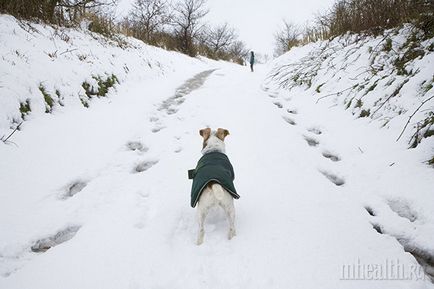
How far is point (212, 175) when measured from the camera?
246 centimetres

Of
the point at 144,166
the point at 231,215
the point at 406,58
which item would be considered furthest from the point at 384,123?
the point at 144,166

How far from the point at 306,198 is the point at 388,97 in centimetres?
265

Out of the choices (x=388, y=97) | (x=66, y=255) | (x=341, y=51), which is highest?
(x=341, y=51)

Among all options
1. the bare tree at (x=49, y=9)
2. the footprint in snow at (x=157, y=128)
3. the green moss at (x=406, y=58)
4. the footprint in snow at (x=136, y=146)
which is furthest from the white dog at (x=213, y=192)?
the bare tree at (x=49, y=9)

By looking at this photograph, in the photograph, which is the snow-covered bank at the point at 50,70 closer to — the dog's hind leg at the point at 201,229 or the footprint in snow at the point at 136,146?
the footprint in snow at the point at 136,146

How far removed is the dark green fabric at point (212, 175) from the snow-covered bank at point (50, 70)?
10.4ft

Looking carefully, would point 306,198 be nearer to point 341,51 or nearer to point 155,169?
point 155,169

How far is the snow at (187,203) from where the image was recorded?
223 centimetres

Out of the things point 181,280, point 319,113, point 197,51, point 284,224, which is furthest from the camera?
point 197,51

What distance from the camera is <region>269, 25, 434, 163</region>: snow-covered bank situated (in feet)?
11.9

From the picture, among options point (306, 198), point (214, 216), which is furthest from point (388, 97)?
point (214, 216)

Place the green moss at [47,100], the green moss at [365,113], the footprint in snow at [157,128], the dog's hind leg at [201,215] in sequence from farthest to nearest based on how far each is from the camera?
the footprint in snow at [157,128], the green moss at [47,100], the green moss at [365,113], the dog's hind leg at [201,215]

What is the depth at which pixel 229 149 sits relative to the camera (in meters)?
4.54

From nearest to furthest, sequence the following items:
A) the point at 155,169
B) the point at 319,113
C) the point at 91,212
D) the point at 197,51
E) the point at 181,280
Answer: the point at 181,280 < the point at 91,212 < the point at 155,169 < the point at 319,113 < the point at 197,51
